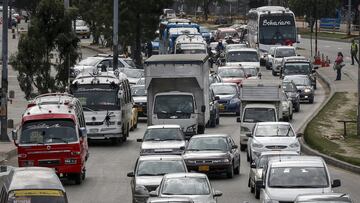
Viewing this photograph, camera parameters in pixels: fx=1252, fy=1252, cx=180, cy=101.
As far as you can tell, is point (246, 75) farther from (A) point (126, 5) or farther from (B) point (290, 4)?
(B) point (290, 4)

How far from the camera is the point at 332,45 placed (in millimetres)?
107250

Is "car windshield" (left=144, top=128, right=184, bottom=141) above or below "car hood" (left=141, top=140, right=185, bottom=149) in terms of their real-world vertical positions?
above

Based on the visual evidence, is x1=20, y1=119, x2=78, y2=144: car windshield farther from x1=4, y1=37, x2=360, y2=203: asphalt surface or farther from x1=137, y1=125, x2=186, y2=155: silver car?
x1=137, y1=125, x2=186, y2=155: silver car

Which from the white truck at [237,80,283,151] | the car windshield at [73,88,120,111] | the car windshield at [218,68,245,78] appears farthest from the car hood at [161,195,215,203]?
the car windshield at [218,68,245,78]

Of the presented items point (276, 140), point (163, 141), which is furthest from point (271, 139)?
point (163, 141)

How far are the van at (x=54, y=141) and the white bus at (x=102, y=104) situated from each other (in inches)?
377

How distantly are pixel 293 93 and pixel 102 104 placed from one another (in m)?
15.9

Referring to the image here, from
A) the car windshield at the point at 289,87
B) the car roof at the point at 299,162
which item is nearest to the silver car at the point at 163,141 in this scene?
the car roof at the point at 299,162

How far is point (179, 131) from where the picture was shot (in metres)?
40.9

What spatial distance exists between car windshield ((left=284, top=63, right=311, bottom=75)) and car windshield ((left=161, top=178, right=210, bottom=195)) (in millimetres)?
43924

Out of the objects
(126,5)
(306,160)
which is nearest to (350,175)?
(306,160)

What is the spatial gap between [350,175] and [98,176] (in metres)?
7.87

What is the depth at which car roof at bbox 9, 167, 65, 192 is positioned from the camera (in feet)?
77.3

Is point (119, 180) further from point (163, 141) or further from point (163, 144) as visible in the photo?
point (163, 141)
